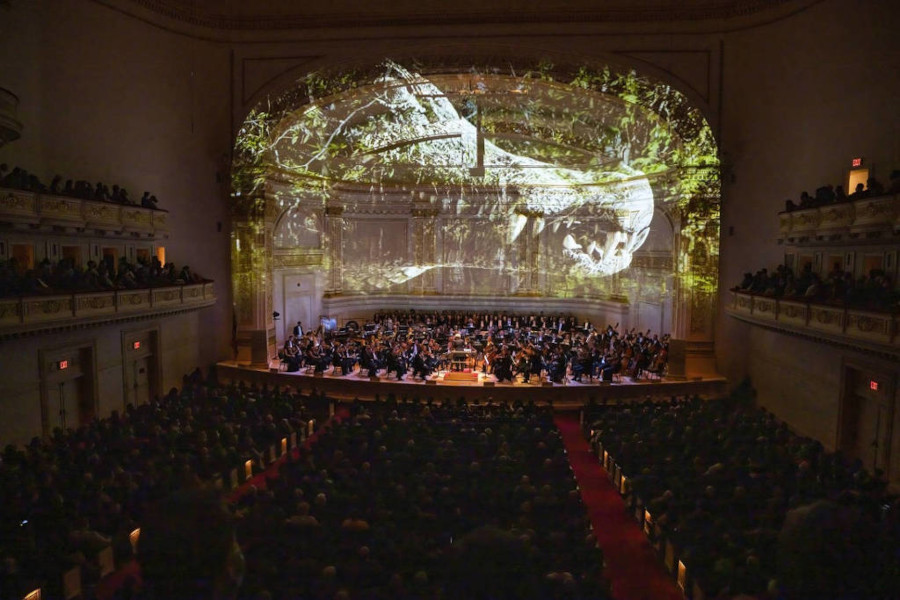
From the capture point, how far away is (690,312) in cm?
1731

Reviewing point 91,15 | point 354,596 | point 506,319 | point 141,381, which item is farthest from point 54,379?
point 506,319

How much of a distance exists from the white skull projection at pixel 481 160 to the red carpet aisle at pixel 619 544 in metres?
12.4

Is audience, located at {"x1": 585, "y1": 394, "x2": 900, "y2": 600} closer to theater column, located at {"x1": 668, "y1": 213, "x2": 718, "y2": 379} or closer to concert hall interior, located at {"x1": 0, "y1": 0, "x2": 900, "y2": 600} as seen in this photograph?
concert hall interior, located at {"x1": 0, "y1": 0, "x2": 900, "y2": 600}

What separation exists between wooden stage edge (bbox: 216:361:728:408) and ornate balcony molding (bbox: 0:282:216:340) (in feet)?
12.0

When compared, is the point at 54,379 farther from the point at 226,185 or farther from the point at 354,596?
the point at 354,596

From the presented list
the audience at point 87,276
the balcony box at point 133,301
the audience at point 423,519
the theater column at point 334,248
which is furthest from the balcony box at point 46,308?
the theater column at point 334,248

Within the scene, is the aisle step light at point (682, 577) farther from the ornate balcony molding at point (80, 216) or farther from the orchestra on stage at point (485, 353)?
the ornate balcony molding at point (80, 216)

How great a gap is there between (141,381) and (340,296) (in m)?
9.96

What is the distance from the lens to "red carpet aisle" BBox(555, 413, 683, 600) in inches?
291

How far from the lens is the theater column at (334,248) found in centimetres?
2438

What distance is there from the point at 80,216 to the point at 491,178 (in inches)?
616

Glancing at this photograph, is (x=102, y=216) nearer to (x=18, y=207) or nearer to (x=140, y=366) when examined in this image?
(x=18, y=207)

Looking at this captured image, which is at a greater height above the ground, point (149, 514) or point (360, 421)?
point (149, 514)

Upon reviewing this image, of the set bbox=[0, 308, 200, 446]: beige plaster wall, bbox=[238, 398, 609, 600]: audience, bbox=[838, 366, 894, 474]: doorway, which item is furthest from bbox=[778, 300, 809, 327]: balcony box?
bbox=[0, 308, 200, 446]: beige plaster wall
